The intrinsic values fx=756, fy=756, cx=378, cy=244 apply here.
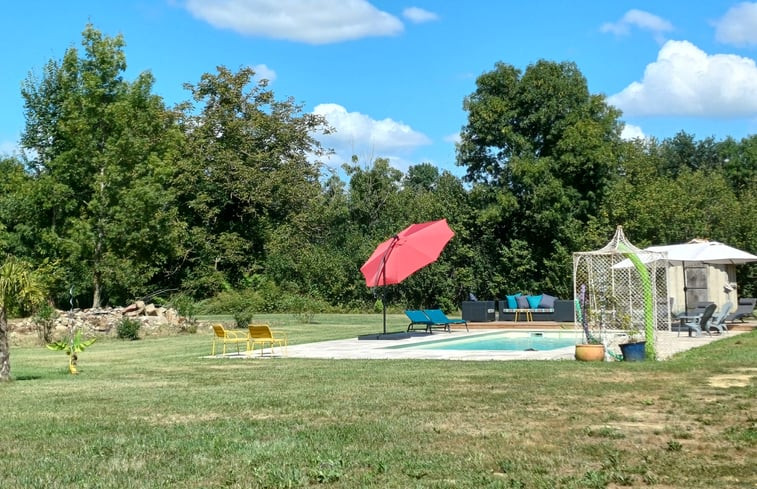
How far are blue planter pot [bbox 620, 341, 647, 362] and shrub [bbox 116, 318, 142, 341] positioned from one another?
1453cm

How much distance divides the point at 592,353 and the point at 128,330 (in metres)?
14.1

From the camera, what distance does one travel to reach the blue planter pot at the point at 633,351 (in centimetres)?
1234

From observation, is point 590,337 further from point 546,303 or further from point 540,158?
point 540,158

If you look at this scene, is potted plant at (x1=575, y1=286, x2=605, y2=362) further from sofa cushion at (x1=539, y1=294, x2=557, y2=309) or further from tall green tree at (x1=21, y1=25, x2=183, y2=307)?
tall green tree at (x1=21, y1=25, x2=183, y2=307)

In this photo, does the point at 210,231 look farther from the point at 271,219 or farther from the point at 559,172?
the point at 559,172

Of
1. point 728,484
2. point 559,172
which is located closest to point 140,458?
point 728,484

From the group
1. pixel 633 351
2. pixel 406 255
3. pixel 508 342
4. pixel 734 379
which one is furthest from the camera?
pixel 406 255

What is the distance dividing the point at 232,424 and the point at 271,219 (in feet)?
110

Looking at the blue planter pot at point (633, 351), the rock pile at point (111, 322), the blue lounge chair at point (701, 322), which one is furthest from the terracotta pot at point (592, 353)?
the rock pile at point (111, 322)

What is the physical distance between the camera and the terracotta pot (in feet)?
40.9

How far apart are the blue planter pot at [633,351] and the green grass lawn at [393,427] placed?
1.91 feet

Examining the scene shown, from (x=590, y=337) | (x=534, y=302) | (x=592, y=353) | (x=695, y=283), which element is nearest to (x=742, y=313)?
(x=695, y=283)

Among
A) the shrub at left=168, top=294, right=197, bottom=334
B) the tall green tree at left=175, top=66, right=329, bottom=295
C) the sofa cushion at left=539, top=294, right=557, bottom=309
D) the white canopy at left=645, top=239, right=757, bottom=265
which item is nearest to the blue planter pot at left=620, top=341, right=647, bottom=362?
the white canopy at left=645, top=239, right=757, bottom=265

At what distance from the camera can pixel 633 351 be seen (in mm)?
12352
